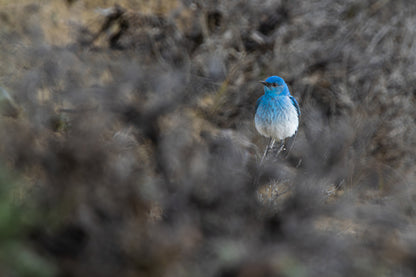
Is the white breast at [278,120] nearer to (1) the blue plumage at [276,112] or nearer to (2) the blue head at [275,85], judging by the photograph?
(1) the blue plumage at [276,112]

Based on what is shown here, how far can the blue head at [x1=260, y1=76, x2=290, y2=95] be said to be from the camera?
4.14 meters

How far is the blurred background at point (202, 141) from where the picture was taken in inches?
82.8

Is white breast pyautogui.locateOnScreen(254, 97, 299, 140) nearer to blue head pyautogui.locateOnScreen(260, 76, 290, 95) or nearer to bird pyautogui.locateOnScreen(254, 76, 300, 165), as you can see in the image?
bird pyautogui.locateOnScreen(254, 76, 300, 165)

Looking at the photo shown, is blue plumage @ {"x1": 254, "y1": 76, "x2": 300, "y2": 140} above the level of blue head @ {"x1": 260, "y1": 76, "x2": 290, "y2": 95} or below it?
below

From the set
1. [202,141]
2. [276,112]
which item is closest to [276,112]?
[276,112]

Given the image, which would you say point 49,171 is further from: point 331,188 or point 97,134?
point 331,188

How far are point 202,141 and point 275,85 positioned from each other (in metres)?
0.98

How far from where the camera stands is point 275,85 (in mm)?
4164

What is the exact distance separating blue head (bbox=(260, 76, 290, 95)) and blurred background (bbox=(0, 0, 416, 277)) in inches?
25.9

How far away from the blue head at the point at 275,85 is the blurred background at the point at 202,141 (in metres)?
0.66

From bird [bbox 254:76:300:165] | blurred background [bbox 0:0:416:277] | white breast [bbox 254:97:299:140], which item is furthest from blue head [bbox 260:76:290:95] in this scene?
blurred background [bbox 0:0:416:277]

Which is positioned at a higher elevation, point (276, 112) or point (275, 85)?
point (275, 85)

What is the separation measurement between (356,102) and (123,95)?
9.87 feet

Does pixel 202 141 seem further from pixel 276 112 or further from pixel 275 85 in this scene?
pixel 275 85
